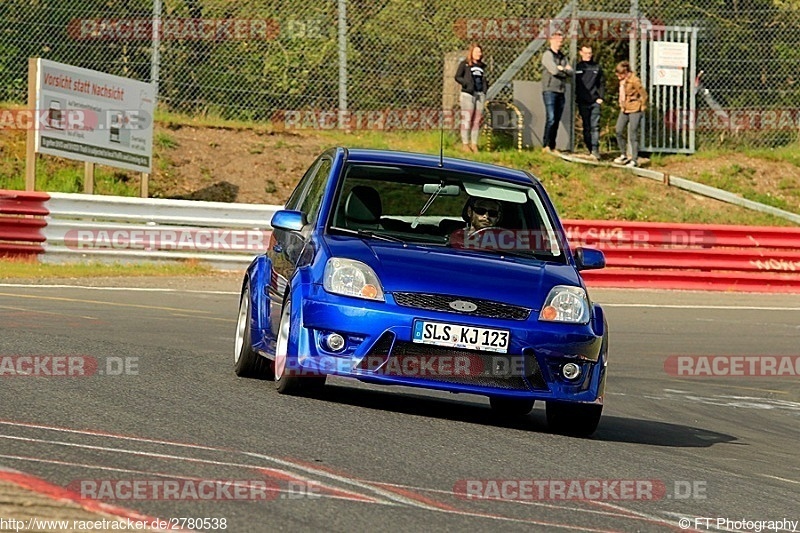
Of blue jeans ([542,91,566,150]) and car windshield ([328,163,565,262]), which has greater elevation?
blue jeans ([542,91,566,150])

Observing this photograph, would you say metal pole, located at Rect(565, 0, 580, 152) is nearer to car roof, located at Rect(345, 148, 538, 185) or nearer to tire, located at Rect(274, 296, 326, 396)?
car roof, located at Rect(345, 148, 538, 185)

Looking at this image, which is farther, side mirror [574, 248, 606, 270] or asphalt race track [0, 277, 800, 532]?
side mirror [574, 248, 606, 270]

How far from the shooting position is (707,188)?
2662 centimetres

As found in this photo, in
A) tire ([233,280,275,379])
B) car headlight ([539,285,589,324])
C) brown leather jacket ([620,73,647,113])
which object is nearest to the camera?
car headlight ([539,285,589,324])

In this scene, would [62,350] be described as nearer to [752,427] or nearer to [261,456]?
[261,456]

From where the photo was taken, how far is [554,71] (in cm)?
2486

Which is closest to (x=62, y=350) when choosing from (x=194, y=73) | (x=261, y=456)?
(x=261, y=456)

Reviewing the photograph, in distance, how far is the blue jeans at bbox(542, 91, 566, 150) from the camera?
25.2m

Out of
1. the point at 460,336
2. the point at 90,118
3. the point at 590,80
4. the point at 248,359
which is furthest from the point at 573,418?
the point at 590,80

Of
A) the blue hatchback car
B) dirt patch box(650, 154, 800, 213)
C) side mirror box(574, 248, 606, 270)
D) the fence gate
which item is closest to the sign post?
the fence gate

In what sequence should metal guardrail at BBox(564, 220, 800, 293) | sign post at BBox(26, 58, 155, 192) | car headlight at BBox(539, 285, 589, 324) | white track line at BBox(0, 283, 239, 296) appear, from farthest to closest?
sign post at BBox(26, 58, 155, 192), metal guardrail at BBox(564, 220, 800, 293), white track line at BBox(0, 283, 239, 296), car headlight at BBox(539, 285, 589, 324)

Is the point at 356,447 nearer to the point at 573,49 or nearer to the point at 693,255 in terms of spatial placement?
the point at 693,255

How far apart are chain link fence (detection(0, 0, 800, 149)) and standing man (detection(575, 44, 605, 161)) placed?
3.48 ft

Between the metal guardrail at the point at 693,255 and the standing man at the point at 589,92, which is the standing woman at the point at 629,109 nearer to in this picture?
the standing man at the point at 589,92
